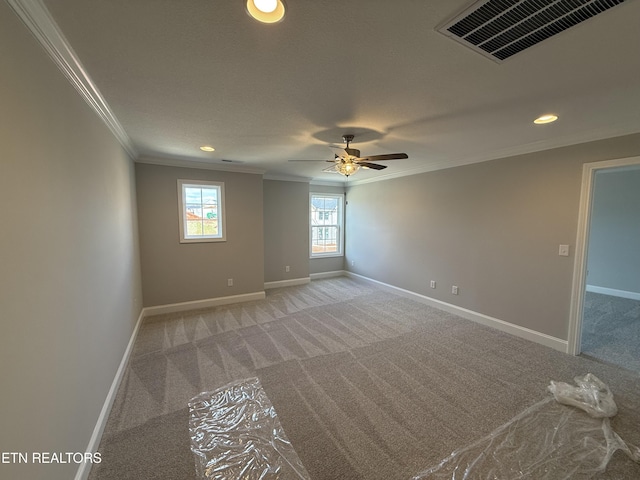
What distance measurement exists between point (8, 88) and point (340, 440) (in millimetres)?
2536

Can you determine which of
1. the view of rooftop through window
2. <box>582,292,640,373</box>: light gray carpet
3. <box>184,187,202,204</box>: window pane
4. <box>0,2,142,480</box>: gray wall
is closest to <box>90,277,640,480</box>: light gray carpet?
<box>582,292,640,373</box>: light gray carpet

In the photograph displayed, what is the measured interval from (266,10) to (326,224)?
5.59 m

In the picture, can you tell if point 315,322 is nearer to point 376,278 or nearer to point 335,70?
point 376,278

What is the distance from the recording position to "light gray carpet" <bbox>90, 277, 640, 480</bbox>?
1689 mm

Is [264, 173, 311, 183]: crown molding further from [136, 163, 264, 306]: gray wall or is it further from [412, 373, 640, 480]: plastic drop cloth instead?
[412, 373, 640, 480]: plastic drop cloth

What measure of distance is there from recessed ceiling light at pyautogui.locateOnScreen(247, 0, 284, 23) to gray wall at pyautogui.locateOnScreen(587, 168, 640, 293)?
652 cm

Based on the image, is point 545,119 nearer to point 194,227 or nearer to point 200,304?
point 194,227

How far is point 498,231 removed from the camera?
359 cm

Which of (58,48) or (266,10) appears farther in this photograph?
(58,48)

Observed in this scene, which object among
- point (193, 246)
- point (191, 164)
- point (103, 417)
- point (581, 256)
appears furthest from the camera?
point (193, 246)

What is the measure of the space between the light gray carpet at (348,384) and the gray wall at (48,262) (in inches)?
17.9

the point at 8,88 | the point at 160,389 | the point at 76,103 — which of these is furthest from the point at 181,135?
the point at 160,389

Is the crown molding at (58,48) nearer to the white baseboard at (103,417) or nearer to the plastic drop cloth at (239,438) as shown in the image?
the white baseboard at (103,417)

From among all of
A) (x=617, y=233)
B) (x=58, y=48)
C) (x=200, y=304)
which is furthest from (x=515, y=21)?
(x=617, y=233)
